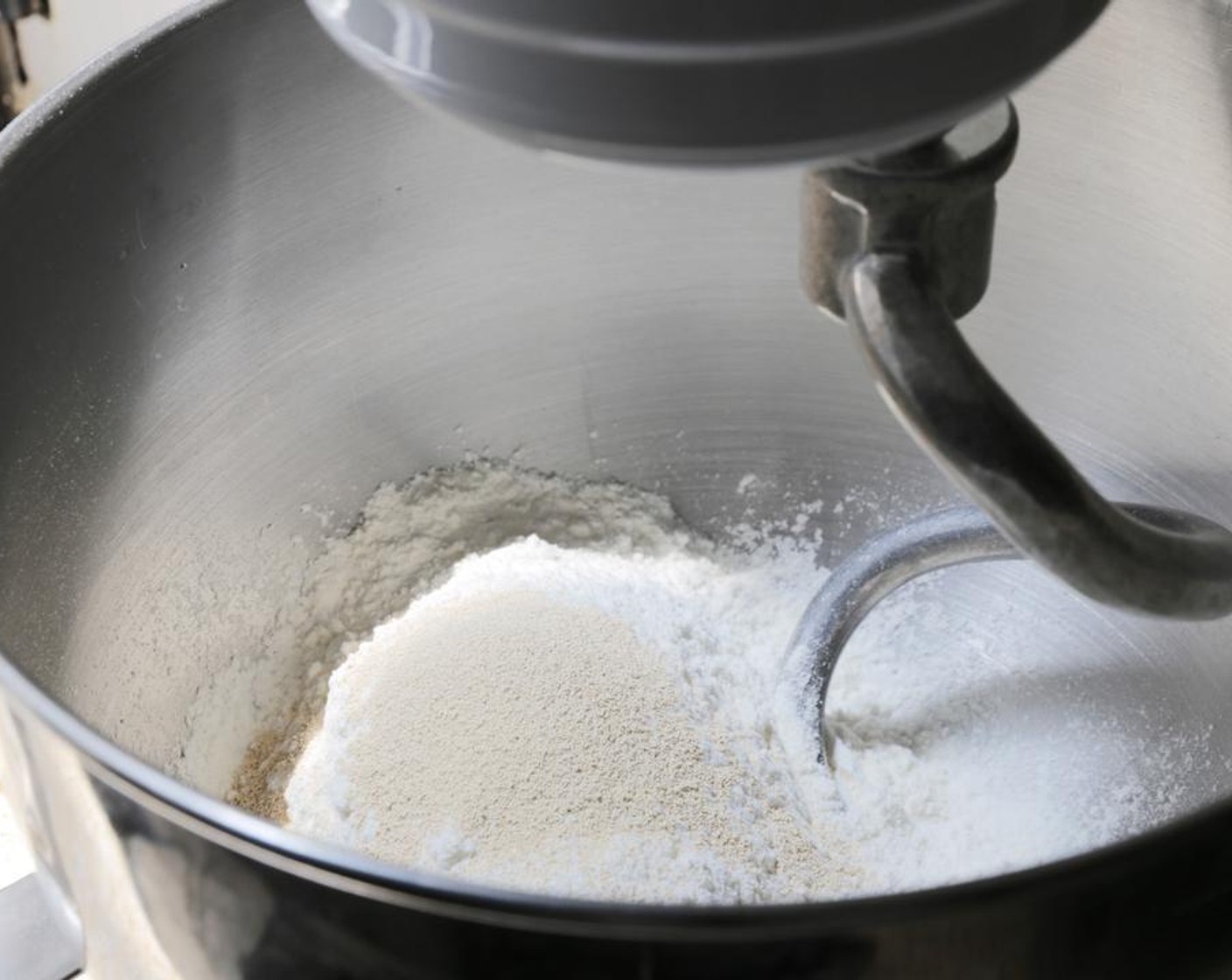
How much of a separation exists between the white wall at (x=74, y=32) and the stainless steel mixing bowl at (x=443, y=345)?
10.3 inches

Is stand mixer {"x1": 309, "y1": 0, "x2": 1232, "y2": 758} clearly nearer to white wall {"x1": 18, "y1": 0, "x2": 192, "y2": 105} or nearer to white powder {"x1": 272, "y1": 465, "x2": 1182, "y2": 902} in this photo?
white powder {"x1": 272, "y1": 465, "x2": 1182, "y2": 902}

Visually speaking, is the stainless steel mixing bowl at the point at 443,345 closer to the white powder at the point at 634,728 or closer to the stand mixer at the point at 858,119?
the white powder at the point at 634,728

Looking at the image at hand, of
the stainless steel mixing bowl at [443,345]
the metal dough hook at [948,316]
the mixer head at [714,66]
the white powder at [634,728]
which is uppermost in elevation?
the mixer head at [714,66]

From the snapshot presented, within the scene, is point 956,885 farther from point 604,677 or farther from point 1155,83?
point 1155,83

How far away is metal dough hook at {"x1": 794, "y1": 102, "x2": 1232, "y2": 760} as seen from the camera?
0.34 m

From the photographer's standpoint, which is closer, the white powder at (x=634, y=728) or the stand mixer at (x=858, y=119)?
Result: the stand mixer at (x=858, y=119)

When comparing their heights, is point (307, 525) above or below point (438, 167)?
below

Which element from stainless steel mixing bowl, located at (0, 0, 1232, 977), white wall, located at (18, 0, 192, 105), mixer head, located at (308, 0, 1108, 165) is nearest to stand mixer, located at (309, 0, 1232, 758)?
mixer head, located at (308, 0, 1108, 165)

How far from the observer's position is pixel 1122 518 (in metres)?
0.39

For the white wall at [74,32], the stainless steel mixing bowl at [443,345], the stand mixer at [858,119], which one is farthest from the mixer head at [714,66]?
the white wall at [74,32]

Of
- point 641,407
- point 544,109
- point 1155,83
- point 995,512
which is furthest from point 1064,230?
point 544,109

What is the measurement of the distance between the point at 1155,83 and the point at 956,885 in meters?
0.39

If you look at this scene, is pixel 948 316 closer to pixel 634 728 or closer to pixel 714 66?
pixel 714 66

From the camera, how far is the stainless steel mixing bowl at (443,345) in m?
0.55
